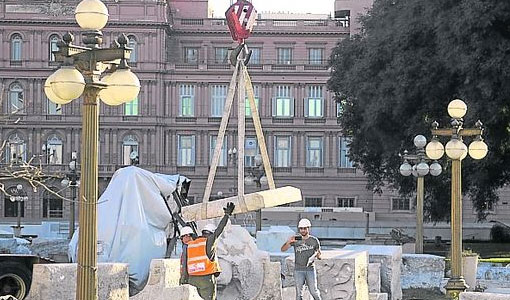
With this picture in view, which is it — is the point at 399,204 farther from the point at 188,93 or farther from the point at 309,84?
the point at 188,93

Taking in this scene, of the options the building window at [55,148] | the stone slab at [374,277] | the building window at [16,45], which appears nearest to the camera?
the stone slab at [374,277]

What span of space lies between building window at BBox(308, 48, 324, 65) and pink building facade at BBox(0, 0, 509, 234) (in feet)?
0.30

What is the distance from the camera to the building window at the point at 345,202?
68.8m

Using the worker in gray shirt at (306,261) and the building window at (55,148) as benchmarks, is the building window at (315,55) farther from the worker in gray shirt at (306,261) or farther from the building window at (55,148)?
the worker in gray shirt at (306,261)

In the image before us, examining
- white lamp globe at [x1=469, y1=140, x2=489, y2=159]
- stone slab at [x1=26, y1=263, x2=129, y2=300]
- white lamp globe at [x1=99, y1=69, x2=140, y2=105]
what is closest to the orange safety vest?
stone slab at [x1=26, y1=263, x2=129, y2=300]

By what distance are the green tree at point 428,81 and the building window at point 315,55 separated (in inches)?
1000

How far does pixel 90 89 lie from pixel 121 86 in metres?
0.33

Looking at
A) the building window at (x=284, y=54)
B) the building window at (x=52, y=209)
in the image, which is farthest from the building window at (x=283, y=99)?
the building window at (x=52, y=209)

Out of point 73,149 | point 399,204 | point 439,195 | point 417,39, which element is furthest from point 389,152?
point 73,149

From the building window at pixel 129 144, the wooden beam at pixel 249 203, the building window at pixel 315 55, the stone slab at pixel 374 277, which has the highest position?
the building window at pixel 315 55

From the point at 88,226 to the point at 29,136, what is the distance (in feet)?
194

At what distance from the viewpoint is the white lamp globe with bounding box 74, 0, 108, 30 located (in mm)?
9117

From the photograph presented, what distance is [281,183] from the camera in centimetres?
6944

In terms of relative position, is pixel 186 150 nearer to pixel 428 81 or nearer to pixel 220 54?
pixel 220 54
